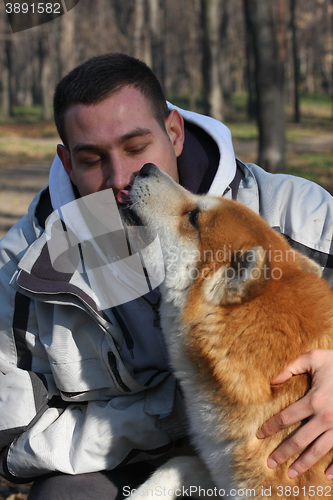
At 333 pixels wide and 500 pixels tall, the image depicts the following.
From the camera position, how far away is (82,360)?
3.00m

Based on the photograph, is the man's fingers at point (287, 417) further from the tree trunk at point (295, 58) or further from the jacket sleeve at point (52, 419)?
the tree trunk at point (295, 58)

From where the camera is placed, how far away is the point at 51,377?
→ 3.13 metres

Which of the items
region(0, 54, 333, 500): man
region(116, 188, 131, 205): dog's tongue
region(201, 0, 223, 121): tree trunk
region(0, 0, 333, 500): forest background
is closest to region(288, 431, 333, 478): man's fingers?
region(0, 54, 333, 500): man

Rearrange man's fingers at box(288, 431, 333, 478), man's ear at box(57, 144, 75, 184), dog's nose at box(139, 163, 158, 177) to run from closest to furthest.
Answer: man's fingers at box(288, 431, 333, 478), dog's nose at box(139, 163, 158, 177), man's ear at box(57, 144, 75, 184)

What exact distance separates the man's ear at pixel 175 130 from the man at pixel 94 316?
0.08ft

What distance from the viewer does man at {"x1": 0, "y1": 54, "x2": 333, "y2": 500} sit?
2.93 meters

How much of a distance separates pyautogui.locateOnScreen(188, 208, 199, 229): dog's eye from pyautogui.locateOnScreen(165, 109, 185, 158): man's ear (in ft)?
1.92

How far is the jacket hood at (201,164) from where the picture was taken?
3.24 meters

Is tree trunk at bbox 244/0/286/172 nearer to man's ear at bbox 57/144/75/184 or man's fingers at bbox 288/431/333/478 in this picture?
man's ear at bbox 57/144/75/184

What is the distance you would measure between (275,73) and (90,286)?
1037 centimetres

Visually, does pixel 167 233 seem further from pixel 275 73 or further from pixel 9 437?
pixel 275 73

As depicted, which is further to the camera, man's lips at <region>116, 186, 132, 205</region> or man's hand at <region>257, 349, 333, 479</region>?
man's lips at <region>116, 186, 132, 205</region>

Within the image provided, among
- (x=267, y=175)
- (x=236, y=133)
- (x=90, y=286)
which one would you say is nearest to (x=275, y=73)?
(x=267, y=175)

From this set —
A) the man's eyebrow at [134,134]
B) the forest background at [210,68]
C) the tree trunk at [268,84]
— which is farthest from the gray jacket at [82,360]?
the tree trunk at [268,84]
